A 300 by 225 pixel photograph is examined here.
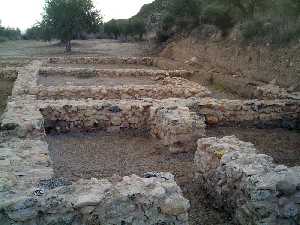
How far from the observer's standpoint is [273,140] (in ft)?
28.6

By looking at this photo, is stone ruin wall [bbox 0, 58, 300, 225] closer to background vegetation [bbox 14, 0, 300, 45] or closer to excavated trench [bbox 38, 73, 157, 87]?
excavated trench [bbox 38, 73, 157, 87]

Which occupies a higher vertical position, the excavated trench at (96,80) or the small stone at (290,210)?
the small stone at (290,210)

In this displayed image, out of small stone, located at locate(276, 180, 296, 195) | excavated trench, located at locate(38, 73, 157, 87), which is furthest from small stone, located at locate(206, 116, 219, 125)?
excavated trench, located at locate(38, 73, 157, 87)

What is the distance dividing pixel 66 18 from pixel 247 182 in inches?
1118

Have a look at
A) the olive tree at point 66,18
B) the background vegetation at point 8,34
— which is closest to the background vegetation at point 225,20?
the olive tree at point 66,18

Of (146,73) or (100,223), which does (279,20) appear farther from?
(100,223)

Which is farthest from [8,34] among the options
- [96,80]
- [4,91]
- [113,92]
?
[113,92]

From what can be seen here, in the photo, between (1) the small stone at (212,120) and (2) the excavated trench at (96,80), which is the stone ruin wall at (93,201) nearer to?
(1) the small stone at (212,120)

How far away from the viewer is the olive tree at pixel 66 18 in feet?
102

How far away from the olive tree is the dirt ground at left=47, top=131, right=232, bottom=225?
74.4ft

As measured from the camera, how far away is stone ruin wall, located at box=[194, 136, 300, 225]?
14.6ft

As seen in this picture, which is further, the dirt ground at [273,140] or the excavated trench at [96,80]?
the excavated trench at [96,80]

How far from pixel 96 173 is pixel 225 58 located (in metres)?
12.3

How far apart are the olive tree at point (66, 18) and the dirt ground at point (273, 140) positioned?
22.9 metres
